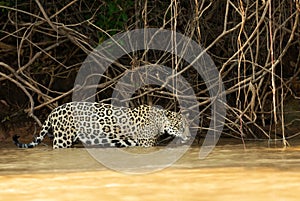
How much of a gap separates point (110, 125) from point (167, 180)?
2.41 metres

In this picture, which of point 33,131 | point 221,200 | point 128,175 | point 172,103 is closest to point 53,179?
point 128,175

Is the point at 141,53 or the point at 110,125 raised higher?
the point at 141,53

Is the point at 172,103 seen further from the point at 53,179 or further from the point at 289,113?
the point at 53,179

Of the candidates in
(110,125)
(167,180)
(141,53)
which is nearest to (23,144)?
(110,125)

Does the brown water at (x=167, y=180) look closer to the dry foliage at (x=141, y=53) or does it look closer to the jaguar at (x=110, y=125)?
the jaguar at (x=110, y=125)

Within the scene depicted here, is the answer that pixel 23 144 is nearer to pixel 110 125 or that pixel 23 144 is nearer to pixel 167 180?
pixel 110 125

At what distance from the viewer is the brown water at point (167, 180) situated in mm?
2111

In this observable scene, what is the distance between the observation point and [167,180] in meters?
2.46

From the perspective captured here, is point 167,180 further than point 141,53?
No

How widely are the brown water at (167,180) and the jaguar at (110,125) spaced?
1234 millimetres

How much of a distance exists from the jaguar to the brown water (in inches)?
48.6

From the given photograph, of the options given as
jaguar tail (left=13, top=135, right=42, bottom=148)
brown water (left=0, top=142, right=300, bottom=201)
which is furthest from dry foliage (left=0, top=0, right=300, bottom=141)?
brown water (left=0, top=142, right=300, bottom=201)

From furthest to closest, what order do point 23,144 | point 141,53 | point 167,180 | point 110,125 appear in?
1. point 141,53
2. point 110,125
3. point 23,144
4. point 167,180

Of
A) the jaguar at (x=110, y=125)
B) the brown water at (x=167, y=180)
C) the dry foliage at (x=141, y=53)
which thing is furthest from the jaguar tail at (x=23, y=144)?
the brown water at (x=167, y=180)
